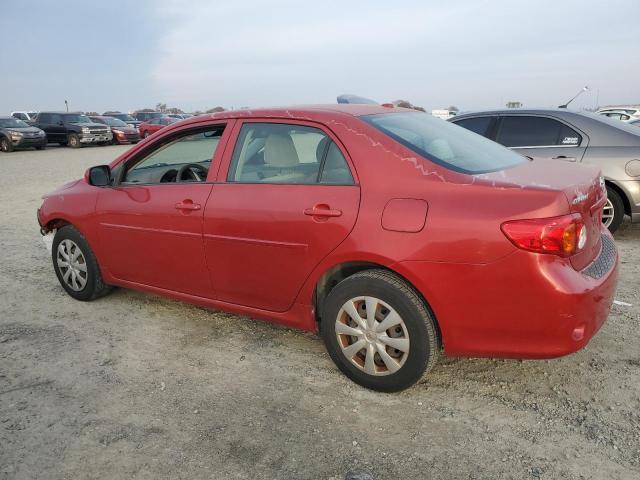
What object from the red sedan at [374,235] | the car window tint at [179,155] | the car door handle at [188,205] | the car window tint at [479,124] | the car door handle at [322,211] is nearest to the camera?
the red sedan at [374,235]

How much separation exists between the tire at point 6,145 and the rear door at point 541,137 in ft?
74.9

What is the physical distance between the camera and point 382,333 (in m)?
2.85

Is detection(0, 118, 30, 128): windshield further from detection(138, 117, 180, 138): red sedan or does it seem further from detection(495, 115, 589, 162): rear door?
detection(495, 115, 589, 162): rear door

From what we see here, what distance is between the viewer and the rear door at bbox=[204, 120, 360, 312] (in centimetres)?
296

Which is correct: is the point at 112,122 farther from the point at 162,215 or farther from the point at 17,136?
the point at 162,215

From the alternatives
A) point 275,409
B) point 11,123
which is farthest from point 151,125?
point 275,409

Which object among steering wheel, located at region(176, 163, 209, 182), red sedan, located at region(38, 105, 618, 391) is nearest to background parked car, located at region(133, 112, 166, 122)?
steering wheel, located at region(176, 163, 209, 182)

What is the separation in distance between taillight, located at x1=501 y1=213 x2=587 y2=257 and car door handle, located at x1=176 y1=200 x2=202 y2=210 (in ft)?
6.49

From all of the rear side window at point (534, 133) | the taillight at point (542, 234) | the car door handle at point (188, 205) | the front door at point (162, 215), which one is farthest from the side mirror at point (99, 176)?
the rear side window at point (534, 133)

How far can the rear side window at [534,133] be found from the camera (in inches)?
239

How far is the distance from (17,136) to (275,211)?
23.7 m

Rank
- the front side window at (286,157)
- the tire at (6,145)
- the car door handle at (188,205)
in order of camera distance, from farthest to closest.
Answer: the tire at (6,145) < the car door handle at (188,205) < the front side window at (286,157)

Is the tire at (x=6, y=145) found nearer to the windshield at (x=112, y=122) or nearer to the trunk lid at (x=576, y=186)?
the windshield at (x=112, y=122)

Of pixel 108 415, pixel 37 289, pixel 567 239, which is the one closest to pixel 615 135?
pixel 567 239
